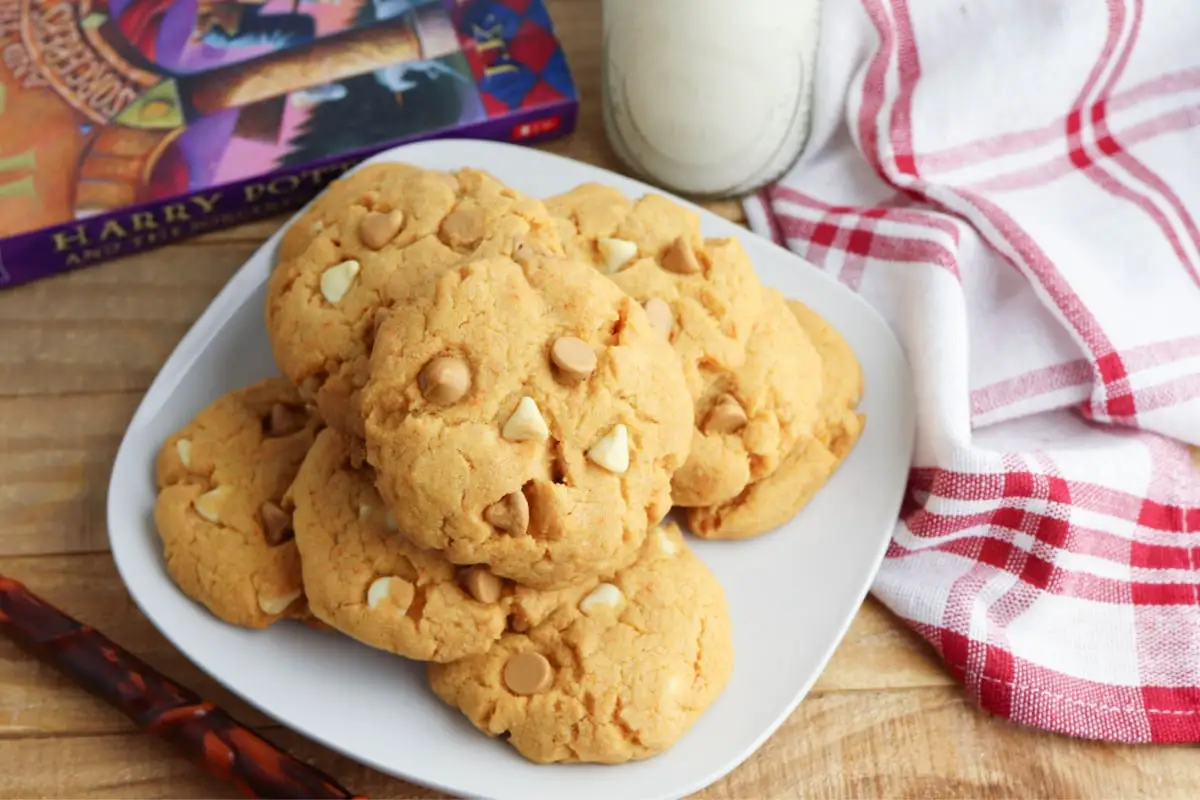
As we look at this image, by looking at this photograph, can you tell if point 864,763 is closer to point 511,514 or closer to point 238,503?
point 511,514

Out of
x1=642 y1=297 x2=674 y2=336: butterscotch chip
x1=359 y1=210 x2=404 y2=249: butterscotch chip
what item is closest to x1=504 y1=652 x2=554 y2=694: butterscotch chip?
x1=642 y1=297 x2=674 y2=336: butterscotch chip

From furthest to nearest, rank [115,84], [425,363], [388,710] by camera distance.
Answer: [115,84] → [388,710] → [425,363]

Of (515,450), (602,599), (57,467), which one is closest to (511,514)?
(515,450)

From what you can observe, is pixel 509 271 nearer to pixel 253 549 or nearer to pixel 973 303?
pixel 253 549

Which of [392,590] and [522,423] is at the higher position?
[522,423]

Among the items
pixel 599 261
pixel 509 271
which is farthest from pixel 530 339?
pixel 599 261

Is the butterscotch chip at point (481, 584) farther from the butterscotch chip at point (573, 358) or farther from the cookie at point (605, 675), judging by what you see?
the butterscotch chip at point (573, 358)
